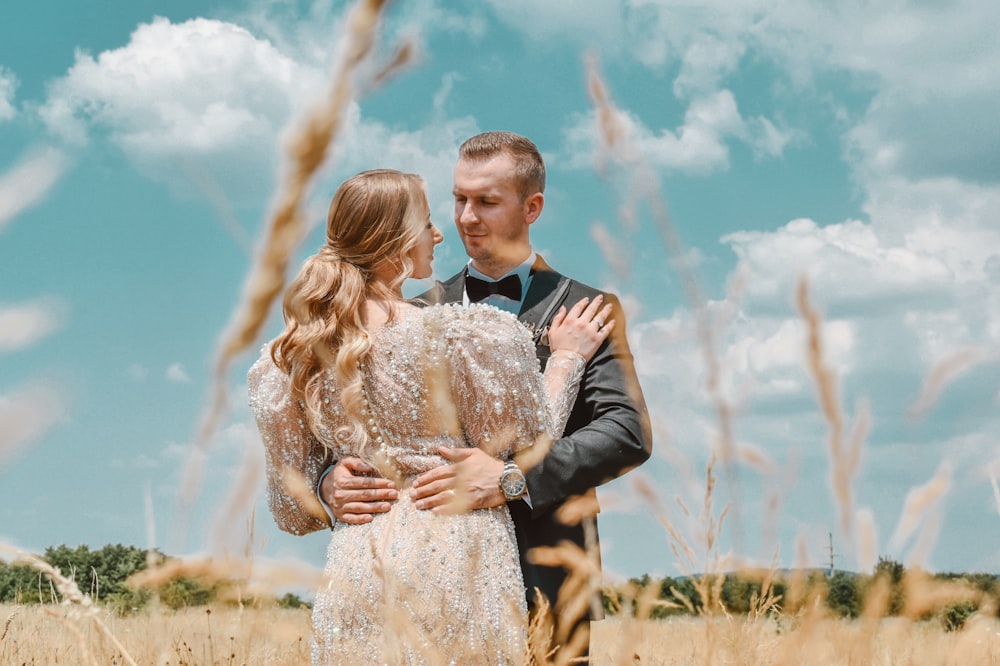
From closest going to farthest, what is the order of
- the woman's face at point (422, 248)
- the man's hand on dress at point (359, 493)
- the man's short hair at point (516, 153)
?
the man's hand on dress at point (359, 493) → the woman's face at point (422, 248) → the man's short hair at point (516, 153)

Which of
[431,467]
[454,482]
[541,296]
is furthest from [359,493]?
[541,296]

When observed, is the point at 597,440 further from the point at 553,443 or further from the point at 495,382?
the point at 495,382

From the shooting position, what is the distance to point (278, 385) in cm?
299

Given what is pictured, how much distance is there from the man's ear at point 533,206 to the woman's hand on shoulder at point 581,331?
1.01m

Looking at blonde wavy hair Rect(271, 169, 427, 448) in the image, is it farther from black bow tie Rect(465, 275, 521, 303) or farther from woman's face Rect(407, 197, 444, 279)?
black bow tie Rect(465, 275, 521, 303)

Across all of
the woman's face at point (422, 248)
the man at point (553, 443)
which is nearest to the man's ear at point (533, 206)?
the man at point (553, 443)

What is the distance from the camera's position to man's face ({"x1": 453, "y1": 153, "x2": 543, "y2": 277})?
413cm

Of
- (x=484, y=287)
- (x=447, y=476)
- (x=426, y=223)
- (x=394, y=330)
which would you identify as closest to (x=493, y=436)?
(x=447, y=476)

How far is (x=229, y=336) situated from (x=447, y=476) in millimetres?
2047

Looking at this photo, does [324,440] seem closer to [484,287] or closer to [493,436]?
[493,436]

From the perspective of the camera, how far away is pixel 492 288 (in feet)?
13.8

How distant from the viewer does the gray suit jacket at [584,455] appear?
3.00 meters

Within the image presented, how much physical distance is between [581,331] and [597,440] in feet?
1.23

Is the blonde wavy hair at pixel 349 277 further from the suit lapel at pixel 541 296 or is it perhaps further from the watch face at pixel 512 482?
the suit lapel at pixel 541 296
